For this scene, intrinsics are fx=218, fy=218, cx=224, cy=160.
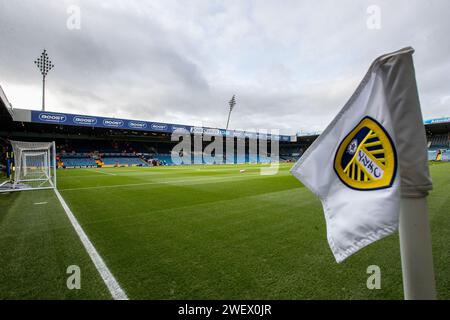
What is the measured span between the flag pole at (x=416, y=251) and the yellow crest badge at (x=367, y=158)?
0.13m

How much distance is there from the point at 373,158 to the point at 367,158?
0.10 ft

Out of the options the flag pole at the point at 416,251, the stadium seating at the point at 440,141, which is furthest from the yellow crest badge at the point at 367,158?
the stadium seating at the point at 440,141

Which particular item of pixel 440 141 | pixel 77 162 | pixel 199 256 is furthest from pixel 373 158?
pixel 440 141

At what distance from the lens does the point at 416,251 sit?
0.88m

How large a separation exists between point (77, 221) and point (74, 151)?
147ft

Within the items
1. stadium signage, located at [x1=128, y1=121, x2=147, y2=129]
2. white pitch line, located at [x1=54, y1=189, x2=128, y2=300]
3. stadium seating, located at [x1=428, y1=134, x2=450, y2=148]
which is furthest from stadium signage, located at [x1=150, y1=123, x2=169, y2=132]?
stadium seating, located at [x1=428, y1=134, x2=450, y2=148]

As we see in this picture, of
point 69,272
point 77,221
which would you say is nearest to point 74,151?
point 77,221

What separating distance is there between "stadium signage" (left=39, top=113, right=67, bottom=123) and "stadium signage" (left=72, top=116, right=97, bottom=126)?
4.03 feet

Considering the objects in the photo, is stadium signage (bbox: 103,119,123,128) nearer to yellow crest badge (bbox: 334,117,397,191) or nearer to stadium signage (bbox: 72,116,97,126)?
stadium signage (bbox: 72,116,97,126)

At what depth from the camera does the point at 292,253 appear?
9.93 feet

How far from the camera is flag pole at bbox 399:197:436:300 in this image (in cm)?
85

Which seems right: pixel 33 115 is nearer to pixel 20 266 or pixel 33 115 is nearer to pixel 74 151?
pixel 74 151

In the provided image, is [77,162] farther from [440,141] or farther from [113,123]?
[440,141]
